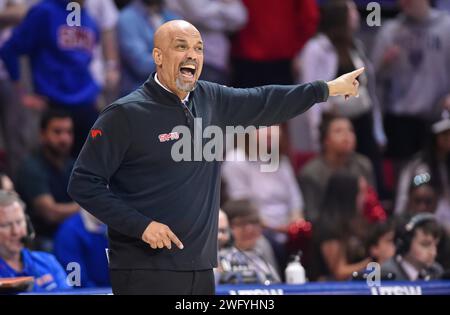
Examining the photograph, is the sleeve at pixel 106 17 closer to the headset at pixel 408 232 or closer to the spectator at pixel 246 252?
the spectator at pixel 246 252

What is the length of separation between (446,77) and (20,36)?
3.46m

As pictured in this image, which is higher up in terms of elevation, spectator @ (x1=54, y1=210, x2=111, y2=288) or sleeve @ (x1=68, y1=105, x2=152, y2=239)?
spectator @ (x1=54, y1=210, x2=111, y2=288)

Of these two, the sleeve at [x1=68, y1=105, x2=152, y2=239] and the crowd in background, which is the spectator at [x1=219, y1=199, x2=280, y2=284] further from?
the sleeve at [x1=68, y1=105, x2=152, y2=239]

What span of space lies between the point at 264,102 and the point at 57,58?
12.2 ft

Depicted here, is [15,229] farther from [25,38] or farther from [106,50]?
[106,50]

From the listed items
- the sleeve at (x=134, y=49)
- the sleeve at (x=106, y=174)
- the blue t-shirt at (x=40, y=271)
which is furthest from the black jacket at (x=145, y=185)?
the sleeve at (x=134, y=49)

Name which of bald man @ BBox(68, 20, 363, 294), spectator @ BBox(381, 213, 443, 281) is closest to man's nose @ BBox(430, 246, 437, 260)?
spectator @ BBox(381, 213, 443, 281)

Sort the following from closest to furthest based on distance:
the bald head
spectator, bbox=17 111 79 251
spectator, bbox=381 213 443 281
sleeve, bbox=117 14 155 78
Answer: the bald head → spectator, bbox=381 213 443 281 → spectator, bbox=17 111 79 251 → sleeve, bbox=117 14 155 78

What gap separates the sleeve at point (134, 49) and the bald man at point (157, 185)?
3.74 metres

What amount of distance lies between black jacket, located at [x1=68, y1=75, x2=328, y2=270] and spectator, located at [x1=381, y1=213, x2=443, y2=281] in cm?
218

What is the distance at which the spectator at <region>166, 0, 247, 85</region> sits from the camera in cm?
935

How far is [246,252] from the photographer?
290 inches
